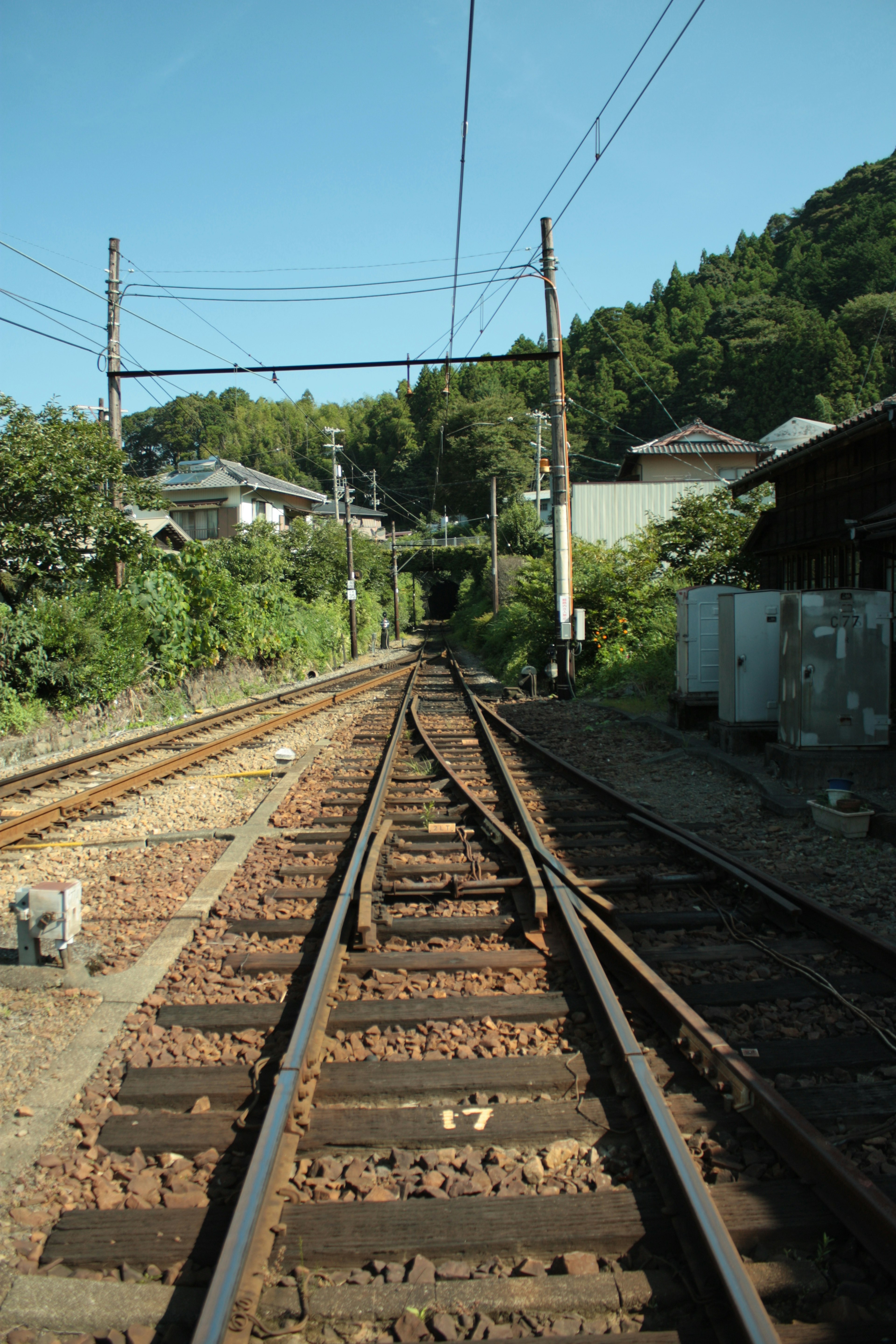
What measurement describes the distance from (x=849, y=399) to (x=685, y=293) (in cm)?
1858

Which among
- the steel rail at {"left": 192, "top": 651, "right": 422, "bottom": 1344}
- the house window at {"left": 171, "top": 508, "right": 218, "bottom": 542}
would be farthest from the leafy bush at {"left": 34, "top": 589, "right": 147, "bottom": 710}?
the house window at {"left": 171, "top": 508, "right": 218, "bottom": 542}

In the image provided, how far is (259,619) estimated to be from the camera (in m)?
22.3

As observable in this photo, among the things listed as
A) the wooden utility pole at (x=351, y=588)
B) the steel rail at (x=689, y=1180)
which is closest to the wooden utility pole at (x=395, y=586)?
the wooden utility pole at (x=351, y=588)

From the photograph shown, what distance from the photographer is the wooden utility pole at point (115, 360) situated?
15242 mm

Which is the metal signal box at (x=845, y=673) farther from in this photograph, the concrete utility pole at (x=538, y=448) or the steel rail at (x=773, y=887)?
the concrete utility pole at (x=538, y=448)

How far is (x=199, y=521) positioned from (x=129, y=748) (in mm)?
40371

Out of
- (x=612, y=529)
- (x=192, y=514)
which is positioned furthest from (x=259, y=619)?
(x=192, y=514)

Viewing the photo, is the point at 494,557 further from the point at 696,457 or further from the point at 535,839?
the point at 535,839

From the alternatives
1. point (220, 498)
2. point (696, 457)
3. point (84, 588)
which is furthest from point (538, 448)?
point (84, 588)

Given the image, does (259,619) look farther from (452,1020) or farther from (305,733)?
(452,1020)

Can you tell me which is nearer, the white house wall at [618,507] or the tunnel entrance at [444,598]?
the white house wall at [618,507]

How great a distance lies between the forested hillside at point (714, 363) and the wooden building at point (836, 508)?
24188 millimetres

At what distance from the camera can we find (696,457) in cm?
3662

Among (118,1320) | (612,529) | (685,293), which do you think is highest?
(685,293)
